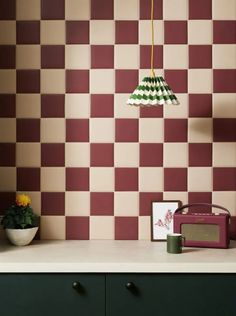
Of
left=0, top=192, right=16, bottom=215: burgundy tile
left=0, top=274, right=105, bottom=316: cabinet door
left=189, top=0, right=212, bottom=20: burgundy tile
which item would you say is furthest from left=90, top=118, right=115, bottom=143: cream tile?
left=0, top=274, right=105, bottom=316: cabinet door

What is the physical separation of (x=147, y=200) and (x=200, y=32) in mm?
983

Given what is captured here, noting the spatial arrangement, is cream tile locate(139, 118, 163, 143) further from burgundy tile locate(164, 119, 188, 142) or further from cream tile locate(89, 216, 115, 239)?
cream tile locate(89, 216, 115, 239)

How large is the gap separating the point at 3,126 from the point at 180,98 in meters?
1.00

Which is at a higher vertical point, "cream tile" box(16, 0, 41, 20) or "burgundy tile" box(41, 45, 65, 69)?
"cream tile" box(16, 0, 41, 20)

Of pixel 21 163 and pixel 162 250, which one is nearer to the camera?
pixel 162 250

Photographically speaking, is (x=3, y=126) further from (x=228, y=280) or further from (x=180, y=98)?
(x=228, y=280)

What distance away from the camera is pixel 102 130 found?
9.73ft

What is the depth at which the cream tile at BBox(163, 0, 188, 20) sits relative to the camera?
2.95 m

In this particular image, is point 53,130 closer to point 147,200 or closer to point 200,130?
point 147,200

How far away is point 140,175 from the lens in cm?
296

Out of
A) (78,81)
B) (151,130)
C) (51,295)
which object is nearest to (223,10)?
(151,130)

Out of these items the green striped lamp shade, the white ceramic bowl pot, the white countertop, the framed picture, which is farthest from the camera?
the framed picture

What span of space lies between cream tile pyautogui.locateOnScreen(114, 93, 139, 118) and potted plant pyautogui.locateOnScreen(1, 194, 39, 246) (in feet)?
2.27

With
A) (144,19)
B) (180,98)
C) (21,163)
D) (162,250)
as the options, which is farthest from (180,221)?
(144,19)
